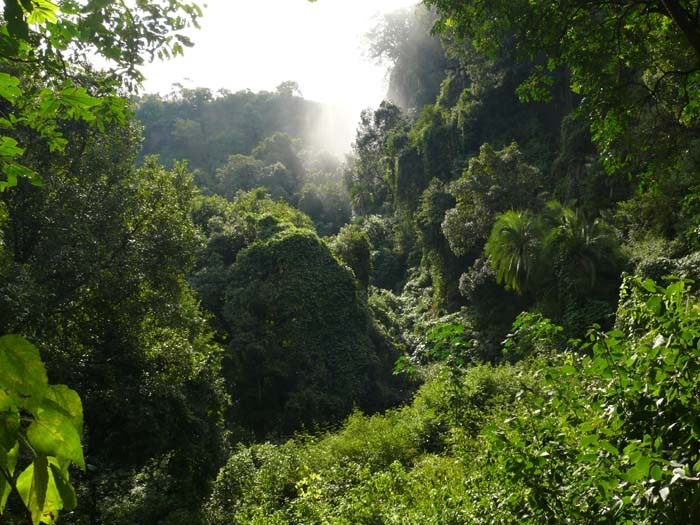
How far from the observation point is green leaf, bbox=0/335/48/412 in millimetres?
655

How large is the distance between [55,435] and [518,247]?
16.1 metres

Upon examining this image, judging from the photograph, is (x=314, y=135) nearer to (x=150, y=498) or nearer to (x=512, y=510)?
(x=150, y=498)

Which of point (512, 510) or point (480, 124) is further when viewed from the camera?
point (480, 124)

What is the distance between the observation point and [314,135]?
61219 millimetres

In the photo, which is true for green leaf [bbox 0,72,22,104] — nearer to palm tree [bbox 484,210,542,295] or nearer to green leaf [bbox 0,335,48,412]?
green leaf [bbox 0,335,48,412]

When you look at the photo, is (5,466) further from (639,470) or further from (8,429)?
(639,470)

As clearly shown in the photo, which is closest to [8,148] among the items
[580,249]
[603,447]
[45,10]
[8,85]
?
[8,85]

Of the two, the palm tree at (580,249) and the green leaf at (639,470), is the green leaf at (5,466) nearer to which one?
the green leaf at (639,470)

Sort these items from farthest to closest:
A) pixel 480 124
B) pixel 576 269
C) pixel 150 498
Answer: pixel 480 124
pixel 576 269
pixel 150 498

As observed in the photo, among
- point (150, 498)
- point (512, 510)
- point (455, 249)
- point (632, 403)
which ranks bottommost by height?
point (150, 498)

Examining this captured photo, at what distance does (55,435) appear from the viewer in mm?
669

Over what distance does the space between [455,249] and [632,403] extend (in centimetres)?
1877

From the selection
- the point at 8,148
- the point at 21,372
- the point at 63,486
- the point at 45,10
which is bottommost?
the point at 63,486

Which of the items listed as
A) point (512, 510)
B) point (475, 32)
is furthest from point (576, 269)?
point (512, 510)
